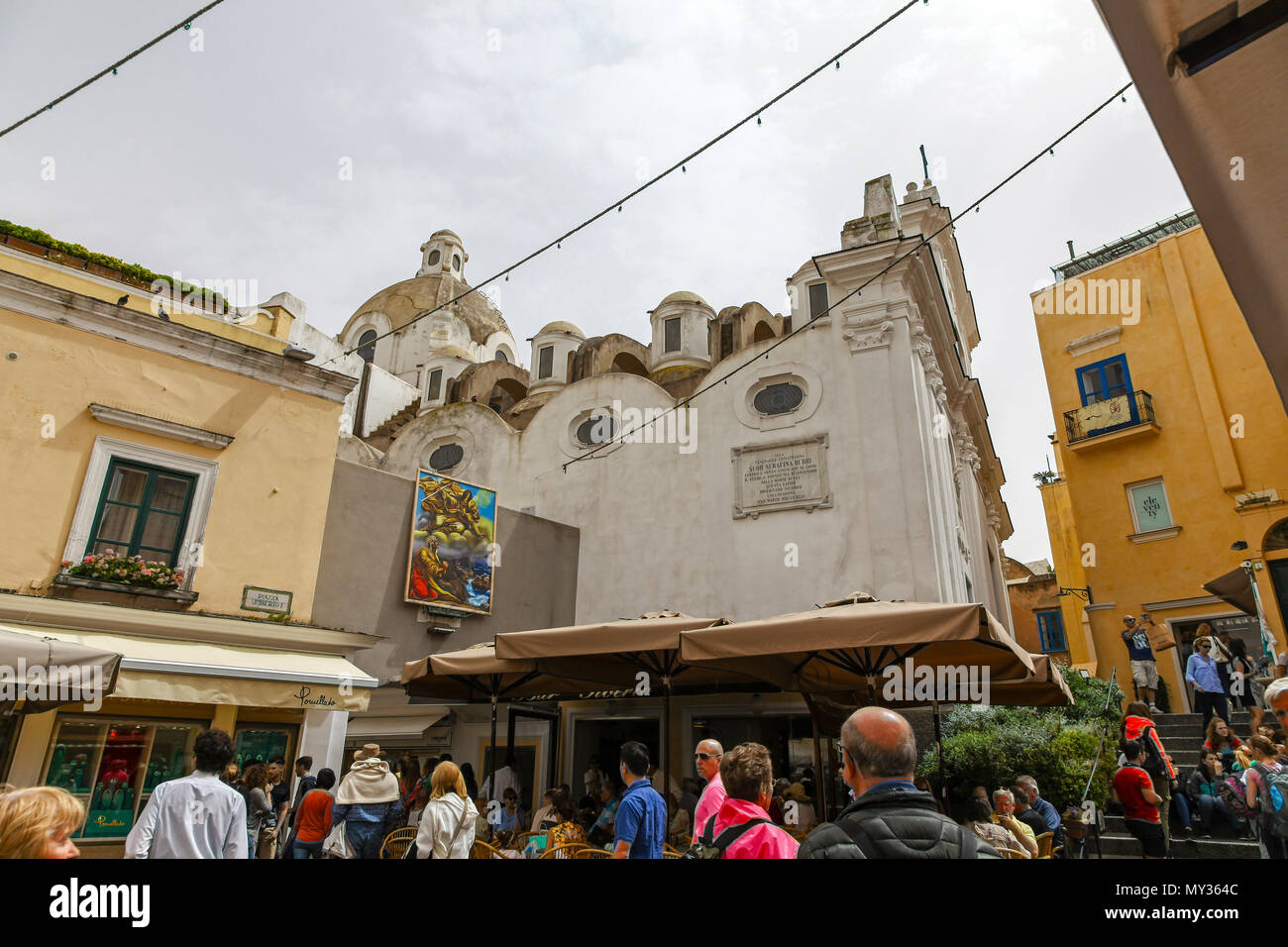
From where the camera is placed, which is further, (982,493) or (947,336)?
(982,493)

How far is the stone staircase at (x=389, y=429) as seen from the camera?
26781 mm

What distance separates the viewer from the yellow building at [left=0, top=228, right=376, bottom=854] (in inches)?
380

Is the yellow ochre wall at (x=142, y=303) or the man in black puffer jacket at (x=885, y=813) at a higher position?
the yellow ochre wall at (x=142, y=303)

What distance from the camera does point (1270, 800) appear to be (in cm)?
442

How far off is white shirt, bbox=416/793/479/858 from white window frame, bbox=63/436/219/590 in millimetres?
7259

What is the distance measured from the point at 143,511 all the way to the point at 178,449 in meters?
1.02

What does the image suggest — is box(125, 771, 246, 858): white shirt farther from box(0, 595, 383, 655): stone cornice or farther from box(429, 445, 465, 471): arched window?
box(429, 445, 465, 471): arched window

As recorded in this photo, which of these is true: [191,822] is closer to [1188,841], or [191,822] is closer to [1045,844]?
[1045,844]

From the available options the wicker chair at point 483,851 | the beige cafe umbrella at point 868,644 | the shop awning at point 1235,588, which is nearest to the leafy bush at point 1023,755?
the beige cafe umbrella at point 868,644

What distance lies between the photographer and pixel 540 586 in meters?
17.3

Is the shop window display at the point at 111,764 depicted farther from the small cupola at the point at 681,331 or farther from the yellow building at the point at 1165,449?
the yellow building at the point at 1165,449
